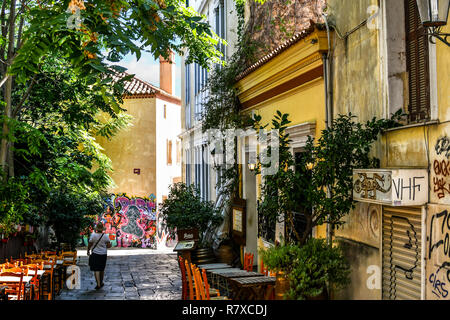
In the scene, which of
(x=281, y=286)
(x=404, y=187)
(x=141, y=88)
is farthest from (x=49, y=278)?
(x=141, y=88)

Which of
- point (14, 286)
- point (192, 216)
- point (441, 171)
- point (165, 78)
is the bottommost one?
point (14, 286)

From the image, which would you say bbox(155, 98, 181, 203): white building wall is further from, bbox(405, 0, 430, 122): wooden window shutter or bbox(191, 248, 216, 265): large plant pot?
bbox(405, 0, 430, 122): wooden window shutter

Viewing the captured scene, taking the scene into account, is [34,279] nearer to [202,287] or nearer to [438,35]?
[202,287]

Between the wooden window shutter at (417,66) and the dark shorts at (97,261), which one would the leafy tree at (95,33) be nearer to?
the wooden window shutter at (417,66)

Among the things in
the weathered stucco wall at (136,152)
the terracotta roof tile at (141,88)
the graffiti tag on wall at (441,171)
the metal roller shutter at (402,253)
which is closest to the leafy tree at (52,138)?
the metal roller shutter at (402,253)

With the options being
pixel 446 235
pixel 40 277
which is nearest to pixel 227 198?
pixel 40 277

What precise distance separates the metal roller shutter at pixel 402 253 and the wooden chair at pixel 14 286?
5735mm

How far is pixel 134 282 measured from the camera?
1443cm

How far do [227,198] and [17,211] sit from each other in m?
5.96

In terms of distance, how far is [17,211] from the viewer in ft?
38.5

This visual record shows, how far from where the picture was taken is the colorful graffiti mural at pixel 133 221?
29422 mm

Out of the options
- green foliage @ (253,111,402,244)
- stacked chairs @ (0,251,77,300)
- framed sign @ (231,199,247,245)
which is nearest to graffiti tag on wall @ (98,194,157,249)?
stacked chairs @ (0,251,77,300)

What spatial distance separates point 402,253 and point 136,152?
24.4 m
